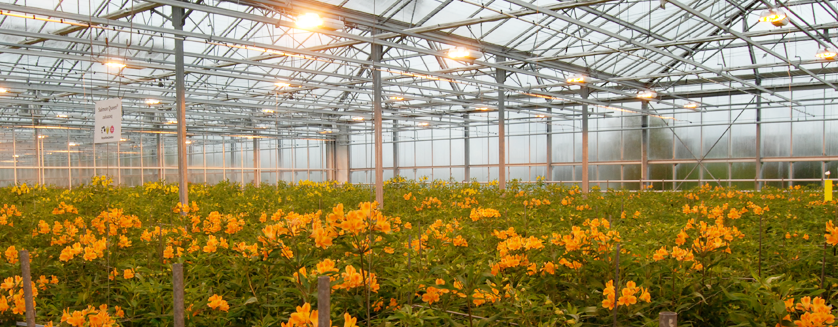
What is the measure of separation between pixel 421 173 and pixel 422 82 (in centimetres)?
966

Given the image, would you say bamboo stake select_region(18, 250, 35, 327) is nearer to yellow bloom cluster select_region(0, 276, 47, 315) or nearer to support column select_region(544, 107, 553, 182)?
yellow bloom cluster select_region(0, 276, 47, 315)

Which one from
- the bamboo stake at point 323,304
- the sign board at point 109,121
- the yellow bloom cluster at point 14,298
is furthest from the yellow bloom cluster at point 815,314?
the sign board at point 109,121

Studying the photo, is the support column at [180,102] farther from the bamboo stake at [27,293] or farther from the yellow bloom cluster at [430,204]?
the bamboo stake at [27,293]

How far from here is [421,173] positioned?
28.0 meters

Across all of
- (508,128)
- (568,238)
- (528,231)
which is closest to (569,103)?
(508,128)

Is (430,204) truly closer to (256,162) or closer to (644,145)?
(644,145)

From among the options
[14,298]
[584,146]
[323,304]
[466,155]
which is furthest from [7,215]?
[466,155]

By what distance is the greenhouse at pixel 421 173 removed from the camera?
2.62 m

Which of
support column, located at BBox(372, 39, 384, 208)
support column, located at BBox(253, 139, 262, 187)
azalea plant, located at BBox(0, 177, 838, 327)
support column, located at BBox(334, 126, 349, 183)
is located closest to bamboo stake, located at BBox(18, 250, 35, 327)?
azalea plant, located at BBox(0, 177, 838, 327)

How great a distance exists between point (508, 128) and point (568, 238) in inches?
908

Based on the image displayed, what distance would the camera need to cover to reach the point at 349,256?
2803 millimetres

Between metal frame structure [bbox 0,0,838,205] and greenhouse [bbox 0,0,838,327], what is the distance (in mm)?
98

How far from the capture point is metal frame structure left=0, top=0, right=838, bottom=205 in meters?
9.83

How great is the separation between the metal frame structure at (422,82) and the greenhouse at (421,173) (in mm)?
98
